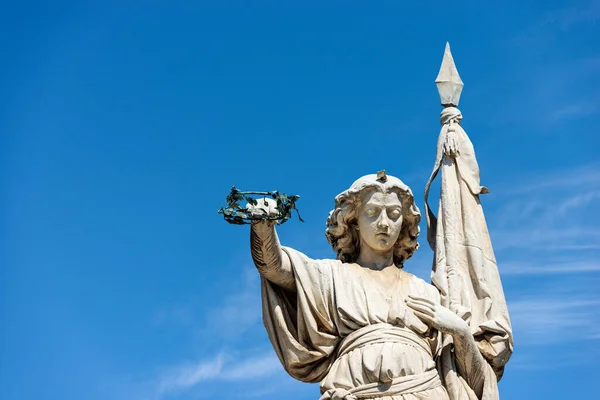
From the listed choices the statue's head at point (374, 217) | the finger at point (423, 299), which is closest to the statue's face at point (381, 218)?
the statue's head at point (374, 217)

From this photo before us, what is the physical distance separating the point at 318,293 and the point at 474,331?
205 centimetres

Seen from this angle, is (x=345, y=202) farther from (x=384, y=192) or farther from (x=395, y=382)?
(x=395, y=382)

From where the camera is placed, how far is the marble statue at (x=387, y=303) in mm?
16922

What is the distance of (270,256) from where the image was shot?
17.3 m

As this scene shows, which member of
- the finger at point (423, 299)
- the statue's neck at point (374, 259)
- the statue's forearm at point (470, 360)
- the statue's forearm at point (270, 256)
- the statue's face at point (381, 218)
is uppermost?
the statue's face at point (381, 218)

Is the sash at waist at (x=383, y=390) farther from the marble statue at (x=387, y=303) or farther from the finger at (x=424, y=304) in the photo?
the finger at (x=424, y=304)

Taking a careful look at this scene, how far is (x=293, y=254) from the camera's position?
57.9ft

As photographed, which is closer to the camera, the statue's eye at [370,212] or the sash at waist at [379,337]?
the sash at waist at [379,337]

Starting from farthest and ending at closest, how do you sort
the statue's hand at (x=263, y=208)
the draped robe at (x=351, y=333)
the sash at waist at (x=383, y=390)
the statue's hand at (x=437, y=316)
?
the statue's hand at (x=437, y=316)
the draped robe at (x=351, y=333)
the sash at waist at (x=383, y=390)
the statue's hand at (x=263, y=208)

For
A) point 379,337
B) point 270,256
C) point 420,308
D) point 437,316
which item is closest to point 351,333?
point 379,337

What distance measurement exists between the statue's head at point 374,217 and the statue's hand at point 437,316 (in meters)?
0.93

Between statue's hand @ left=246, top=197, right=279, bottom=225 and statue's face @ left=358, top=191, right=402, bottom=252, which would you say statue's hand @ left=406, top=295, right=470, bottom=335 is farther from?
statue's hand @ left=246, top=197, right=279, bottom=225

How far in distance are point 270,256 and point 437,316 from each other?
7.13 ft

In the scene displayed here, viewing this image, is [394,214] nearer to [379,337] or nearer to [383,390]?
[379,337]
